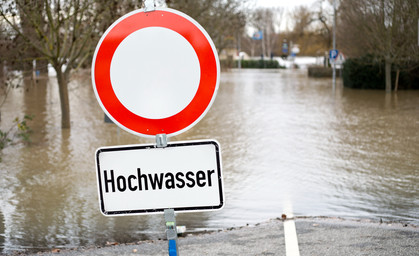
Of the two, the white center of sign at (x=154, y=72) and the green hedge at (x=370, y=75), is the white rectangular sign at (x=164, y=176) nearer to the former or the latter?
the white center of sign at (x=154, y=72)

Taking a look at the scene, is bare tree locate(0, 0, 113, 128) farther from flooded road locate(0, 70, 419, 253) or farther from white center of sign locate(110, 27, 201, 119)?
white center of sign locate(110, 27, 201, 119)

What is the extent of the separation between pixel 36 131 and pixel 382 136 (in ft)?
30.9

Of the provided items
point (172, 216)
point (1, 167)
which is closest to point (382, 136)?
point (1, 167)

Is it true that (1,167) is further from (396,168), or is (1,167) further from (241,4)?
(241,4)

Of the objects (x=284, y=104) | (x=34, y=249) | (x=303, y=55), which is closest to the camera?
(x=34, y=249)

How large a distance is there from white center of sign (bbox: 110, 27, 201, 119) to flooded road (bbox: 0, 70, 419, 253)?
4.37 m

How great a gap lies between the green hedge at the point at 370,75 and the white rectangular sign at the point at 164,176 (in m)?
33.0

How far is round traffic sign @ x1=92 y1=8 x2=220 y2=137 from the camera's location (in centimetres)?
290

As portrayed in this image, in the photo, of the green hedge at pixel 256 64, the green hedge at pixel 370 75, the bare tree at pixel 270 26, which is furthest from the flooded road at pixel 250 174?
the bare tree at pixel 270 26

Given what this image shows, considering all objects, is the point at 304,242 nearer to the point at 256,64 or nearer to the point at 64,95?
the point at 64,95

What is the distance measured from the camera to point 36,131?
1859 centimetres

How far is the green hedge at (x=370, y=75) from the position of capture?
36.7 meters

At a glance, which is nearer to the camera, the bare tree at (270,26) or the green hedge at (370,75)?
the green hedge at (370,75)

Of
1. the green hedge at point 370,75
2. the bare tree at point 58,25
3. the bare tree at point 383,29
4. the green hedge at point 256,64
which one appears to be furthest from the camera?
the green hedge at point 256,64
